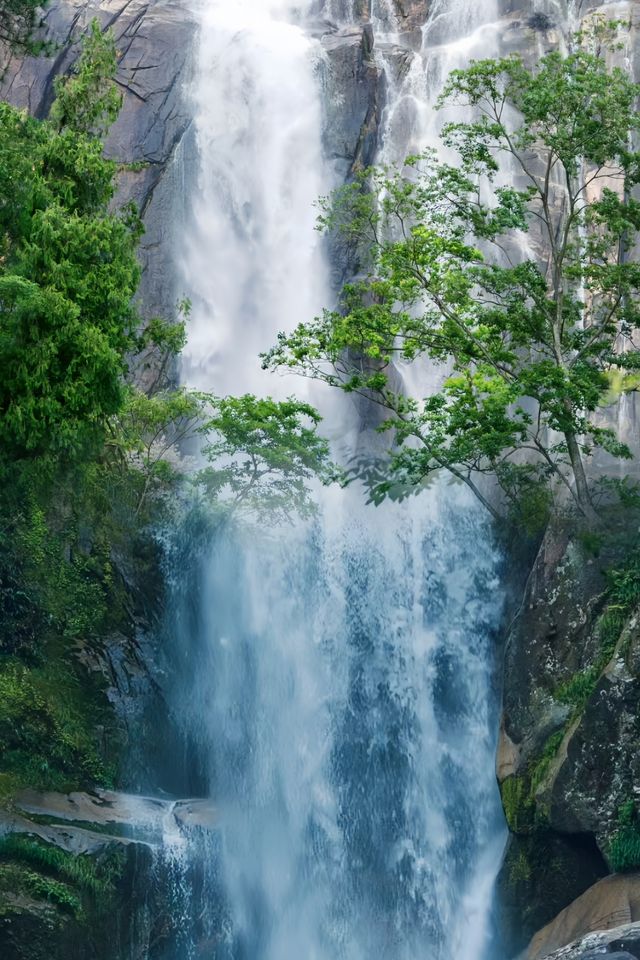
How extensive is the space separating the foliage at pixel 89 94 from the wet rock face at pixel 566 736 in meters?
9.74

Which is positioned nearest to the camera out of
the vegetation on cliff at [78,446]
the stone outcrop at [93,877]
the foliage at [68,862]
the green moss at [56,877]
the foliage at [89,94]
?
the vegetation on cliff at [78,446]

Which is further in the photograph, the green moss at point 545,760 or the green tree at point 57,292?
the green moss at point 545,760

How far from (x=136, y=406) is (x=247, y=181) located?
9.87m

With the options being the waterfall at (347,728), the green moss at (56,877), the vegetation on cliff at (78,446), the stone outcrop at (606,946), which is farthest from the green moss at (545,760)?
the vegetation on cliff at (78,446)

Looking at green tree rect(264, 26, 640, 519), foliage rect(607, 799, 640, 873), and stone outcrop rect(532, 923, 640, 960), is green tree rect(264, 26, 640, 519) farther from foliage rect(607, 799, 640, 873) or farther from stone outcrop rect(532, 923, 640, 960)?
stone outcrop rect(532, 923, 640, 960)

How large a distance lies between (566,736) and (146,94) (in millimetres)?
19872

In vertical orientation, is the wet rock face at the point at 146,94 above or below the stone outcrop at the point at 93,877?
above

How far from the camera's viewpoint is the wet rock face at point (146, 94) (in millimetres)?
27641

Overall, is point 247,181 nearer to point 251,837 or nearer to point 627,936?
point 251,837

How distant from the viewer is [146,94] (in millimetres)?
28812

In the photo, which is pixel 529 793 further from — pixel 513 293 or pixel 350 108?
pixel 350 108

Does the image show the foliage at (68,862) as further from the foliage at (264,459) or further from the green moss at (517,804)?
the foliage at (264,459)

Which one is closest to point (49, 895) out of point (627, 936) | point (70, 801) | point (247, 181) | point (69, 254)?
point (70, 801)

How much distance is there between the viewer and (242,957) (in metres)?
18.1
